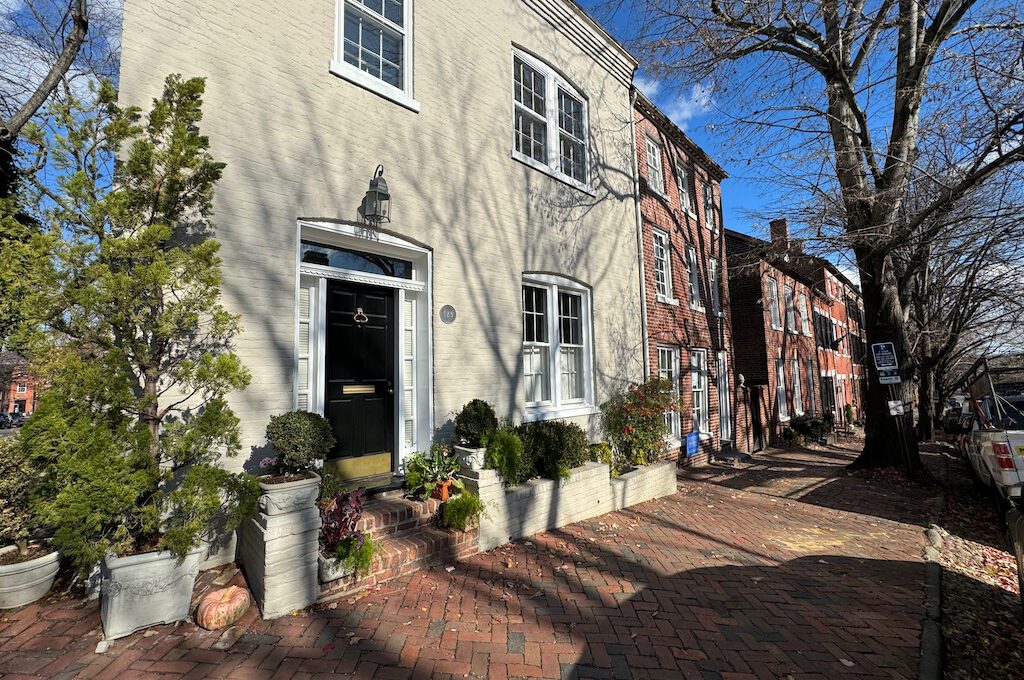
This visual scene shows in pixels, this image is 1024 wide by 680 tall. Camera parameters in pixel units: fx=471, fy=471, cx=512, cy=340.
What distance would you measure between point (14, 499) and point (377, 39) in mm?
6037

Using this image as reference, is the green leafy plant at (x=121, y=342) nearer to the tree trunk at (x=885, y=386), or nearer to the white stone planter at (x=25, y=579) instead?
the white stone planter at (x=25, y=579)

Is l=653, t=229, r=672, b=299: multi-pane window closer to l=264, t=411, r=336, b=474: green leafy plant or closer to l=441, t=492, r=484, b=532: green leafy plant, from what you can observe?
l=441, t=492, r=484, b=532: green leafy plant

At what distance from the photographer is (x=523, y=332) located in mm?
7566

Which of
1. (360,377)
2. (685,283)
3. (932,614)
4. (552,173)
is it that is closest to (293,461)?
(360,377)

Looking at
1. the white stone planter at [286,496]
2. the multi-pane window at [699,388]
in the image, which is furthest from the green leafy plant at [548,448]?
the multi-pane window at [699,388]

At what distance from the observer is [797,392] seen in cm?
1969

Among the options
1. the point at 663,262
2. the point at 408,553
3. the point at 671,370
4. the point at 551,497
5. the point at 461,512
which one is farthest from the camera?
the point at 663,262

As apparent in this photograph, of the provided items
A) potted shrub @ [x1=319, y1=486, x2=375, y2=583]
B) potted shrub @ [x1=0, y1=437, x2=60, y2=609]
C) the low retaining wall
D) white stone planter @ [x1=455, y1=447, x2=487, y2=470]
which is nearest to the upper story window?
white stone planter @ [x1=455, y1=447, x2=487, y2=470]

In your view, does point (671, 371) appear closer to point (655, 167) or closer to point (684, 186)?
point (655, 167)

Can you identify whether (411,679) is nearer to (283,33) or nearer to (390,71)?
(283,33)

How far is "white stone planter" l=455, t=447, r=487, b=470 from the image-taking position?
5.44 meters

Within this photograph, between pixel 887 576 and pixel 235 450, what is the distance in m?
6.56

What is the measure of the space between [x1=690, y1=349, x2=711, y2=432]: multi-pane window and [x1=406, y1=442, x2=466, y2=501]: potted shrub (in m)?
8.48

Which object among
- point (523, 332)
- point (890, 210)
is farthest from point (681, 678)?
point (890, 210)
